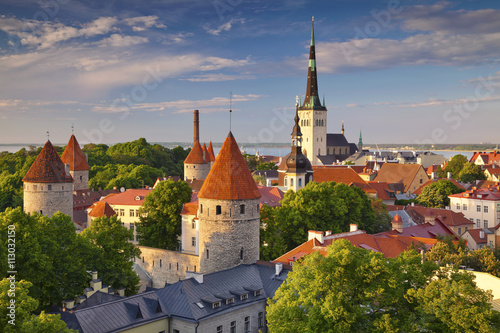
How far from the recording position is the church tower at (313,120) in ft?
364

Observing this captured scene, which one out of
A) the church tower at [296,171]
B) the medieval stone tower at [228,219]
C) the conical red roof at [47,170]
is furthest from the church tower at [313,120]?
the medieval stone tower at [228,219]

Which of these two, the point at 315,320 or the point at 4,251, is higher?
the point at 4,251

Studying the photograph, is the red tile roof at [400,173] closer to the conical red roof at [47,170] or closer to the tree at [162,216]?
the tree at [162,216]

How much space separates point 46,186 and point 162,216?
30.4 feet

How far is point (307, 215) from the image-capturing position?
1516 inches

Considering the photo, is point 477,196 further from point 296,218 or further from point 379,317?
point 379,317

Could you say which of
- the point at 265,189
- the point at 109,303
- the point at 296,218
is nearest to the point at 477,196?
the point at 265,189

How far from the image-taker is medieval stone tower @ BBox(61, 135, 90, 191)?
57.9m

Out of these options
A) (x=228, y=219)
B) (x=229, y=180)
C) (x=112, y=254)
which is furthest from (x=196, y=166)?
(x=228, y=219)

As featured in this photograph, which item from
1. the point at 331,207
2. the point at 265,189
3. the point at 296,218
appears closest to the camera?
the point at 296,218

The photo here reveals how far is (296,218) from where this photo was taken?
37406mm

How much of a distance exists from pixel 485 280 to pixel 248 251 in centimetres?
1218

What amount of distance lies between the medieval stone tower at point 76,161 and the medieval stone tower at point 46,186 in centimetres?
1743

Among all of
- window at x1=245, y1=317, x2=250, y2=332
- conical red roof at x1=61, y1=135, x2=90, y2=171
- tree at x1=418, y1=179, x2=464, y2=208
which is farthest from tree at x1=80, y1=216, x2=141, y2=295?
tree at x1=418, y1=179, x2=464, y2=208
